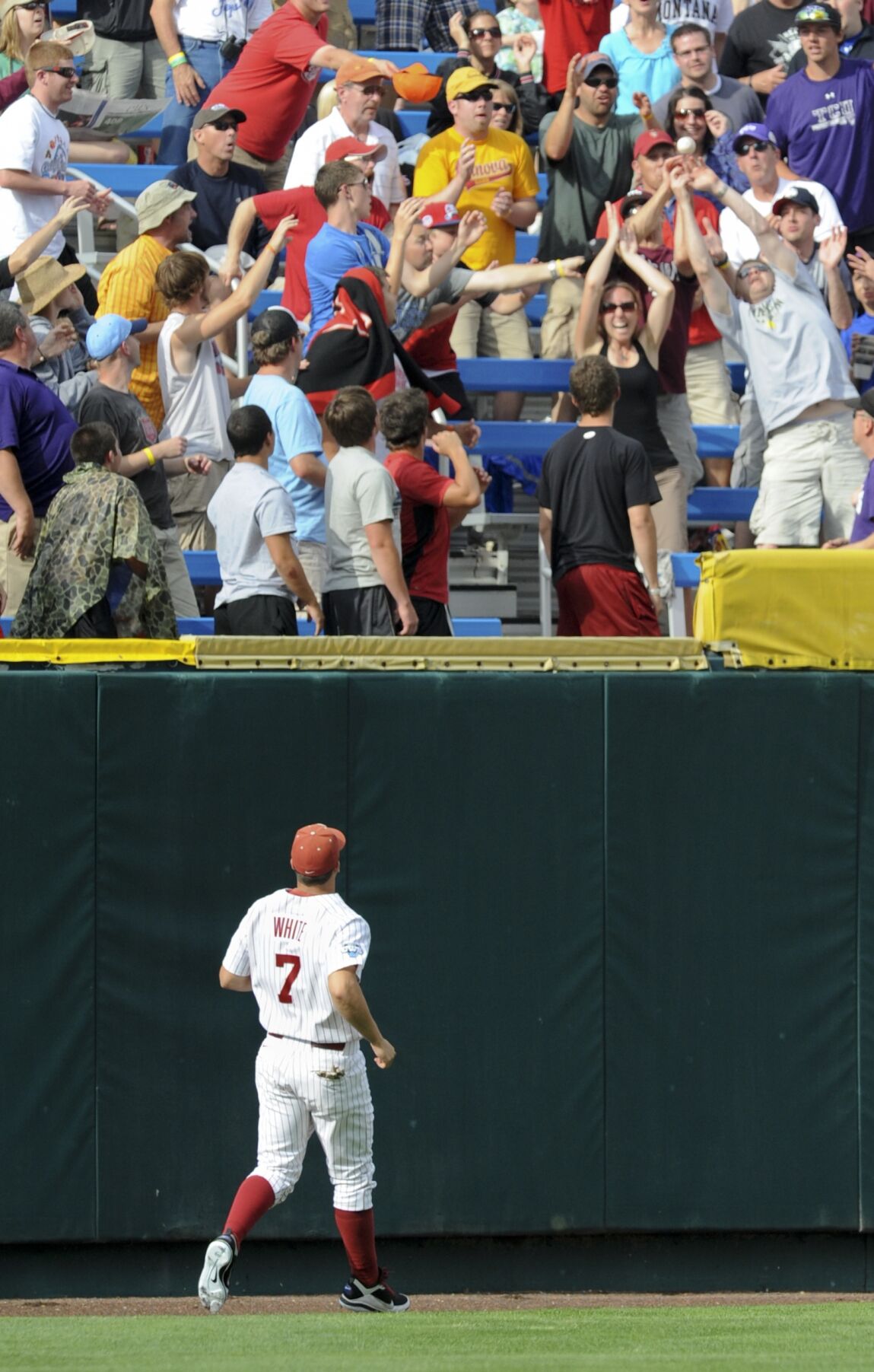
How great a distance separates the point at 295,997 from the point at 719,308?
574 cm

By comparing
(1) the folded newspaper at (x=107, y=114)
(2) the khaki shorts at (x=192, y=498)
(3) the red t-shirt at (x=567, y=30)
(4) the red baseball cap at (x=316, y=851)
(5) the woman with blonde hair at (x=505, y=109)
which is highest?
(3) the red t-shirt at (x=567, y=30)

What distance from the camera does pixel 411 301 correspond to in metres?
9.80

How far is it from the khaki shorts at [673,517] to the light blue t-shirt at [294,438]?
6.84 feet

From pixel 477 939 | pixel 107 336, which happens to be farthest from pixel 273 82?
pixel 477 939

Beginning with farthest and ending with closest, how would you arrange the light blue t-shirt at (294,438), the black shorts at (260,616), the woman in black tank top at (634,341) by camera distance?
the woman in black tank top at (634,341), the light blue t-shirt at (294,438), the black shorts at (260,616)

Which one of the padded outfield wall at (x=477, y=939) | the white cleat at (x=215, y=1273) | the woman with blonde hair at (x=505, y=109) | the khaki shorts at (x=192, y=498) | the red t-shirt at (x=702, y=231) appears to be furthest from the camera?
the woman with blonde hair at (x=505, y=109)

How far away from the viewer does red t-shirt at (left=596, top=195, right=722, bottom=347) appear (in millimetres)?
11266

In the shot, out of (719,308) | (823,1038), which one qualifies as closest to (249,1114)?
(823,1038)

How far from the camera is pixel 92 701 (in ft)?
23.4

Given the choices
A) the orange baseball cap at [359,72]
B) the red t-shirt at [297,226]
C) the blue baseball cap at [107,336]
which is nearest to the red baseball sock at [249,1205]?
the blue baseball cap at [107,336]

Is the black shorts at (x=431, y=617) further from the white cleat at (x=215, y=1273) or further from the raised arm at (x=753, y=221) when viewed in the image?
the raised arm at (x=753, y=221)

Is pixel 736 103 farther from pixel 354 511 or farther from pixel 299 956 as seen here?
pixel 299 956

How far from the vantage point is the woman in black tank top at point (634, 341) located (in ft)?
33.1

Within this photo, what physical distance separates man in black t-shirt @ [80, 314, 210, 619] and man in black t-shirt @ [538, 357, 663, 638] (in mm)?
1583
